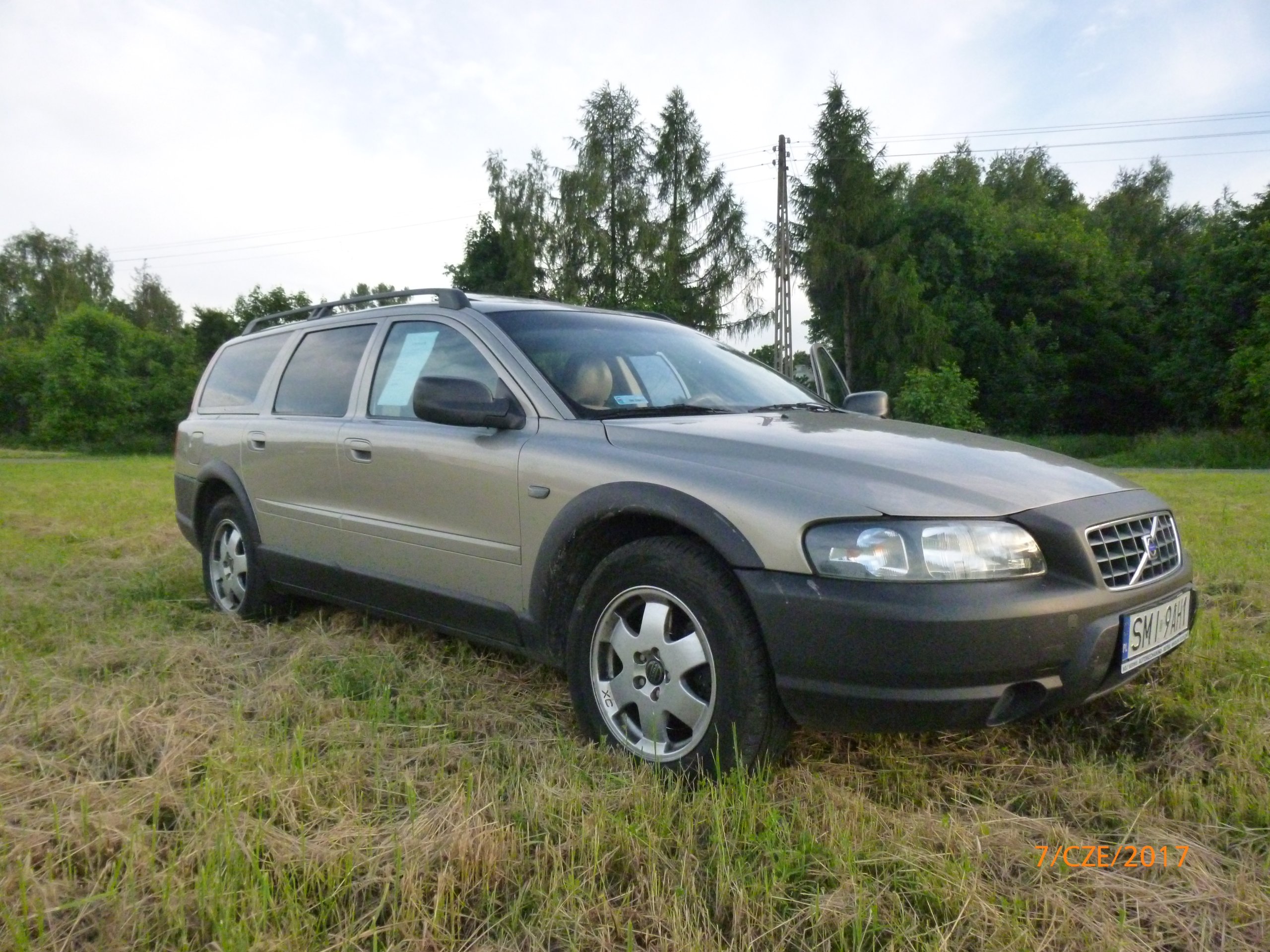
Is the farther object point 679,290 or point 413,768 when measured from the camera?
point 679,290

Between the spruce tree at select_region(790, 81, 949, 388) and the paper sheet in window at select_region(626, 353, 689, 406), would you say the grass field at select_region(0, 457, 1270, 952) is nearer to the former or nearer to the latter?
the paper sheet in window at select_region(626, 353, 689, 406)

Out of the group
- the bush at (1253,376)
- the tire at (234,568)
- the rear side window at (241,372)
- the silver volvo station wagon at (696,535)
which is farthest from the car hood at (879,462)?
the bush at (1253,376)

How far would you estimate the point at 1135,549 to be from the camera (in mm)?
2750

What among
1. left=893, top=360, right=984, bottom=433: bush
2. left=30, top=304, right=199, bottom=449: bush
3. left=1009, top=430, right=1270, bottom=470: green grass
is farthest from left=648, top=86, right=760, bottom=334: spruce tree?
left=30, top=304, right=199, bottom=449: bush

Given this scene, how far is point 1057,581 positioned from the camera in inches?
95.7

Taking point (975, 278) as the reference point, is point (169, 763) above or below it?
below

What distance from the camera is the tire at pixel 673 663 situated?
246cm

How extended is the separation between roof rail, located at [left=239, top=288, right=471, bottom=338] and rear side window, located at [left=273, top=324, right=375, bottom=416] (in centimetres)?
18

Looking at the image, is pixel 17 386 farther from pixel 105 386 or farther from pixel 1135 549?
pixel 1135 549

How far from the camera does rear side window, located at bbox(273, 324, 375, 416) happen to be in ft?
13.8

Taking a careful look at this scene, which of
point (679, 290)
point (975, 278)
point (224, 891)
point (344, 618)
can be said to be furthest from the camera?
point (975, 278)

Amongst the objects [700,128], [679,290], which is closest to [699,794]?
[679,290]

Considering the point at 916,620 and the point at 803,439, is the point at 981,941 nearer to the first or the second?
the point at 916,620

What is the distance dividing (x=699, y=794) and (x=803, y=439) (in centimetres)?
111
